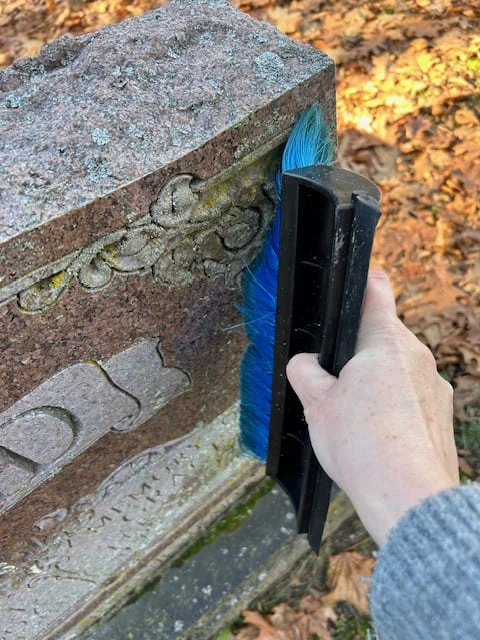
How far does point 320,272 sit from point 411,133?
1875mm

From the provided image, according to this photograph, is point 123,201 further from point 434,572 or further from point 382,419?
point 434,572

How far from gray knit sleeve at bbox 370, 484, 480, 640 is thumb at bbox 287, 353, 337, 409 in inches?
11.3

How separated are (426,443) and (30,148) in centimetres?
84

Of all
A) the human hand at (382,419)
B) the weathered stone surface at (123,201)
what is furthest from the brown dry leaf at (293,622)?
the human hand at (382,419)

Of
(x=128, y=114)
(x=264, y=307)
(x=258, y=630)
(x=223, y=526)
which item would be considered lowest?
(x=258, y=630)

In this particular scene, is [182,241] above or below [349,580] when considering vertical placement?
above

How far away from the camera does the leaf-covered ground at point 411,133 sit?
2373mm

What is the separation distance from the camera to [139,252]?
3.88ft

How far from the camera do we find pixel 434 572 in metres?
0.86

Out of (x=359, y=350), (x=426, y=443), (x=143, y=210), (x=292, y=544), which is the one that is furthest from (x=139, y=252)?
(x=292, y=544)

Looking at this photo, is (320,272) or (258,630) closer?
(320,272)

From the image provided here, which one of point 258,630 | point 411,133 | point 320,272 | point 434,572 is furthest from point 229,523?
point 411,133

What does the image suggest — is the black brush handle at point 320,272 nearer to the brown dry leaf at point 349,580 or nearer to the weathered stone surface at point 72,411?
the weathered stone surface at point 72,411

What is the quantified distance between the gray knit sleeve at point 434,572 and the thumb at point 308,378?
288 mm
